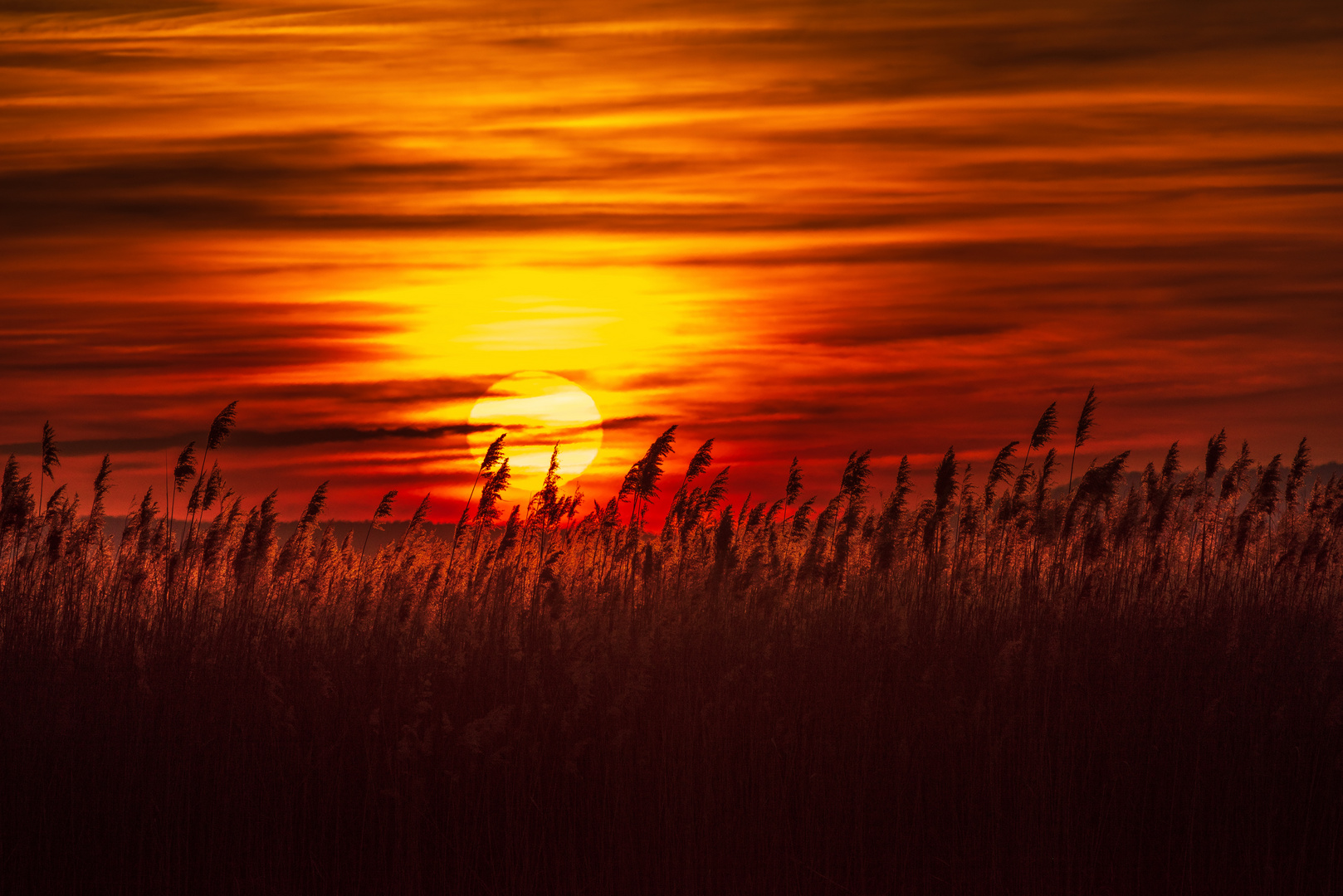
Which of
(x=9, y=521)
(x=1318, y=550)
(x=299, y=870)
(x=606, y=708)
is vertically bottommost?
(x=299, y=870)

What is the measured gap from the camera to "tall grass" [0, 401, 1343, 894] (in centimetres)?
639

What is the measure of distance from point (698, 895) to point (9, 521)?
8759 mm

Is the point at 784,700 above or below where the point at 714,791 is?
above

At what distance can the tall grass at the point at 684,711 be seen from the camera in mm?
6395

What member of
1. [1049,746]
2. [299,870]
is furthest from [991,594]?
[299,870]

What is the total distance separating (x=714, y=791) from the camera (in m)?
6.79

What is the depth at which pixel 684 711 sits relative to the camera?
7.40 metres

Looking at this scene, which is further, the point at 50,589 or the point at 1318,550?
the point at 1318,550

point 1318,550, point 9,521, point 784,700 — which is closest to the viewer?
point 784,700

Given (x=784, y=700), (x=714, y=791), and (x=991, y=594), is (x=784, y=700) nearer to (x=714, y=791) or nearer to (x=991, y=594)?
(x=714, y=791)

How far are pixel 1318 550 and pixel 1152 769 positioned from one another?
5907 millimetres

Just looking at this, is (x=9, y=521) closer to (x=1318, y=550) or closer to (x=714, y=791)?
(x=714, y=791)

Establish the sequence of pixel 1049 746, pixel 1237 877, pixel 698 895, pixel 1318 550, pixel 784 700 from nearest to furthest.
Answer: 1. pixel 698 895
2. pixel 1237 877
3. pixel 1049 746
4. pixel 784 700
5. pixel 1318 550

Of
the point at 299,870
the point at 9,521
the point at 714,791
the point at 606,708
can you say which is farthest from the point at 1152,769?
the point at 9,521
